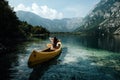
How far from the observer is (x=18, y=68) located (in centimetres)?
3366

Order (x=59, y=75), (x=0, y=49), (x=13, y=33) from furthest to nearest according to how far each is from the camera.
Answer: (x=13, y=33) < (x=0, y=49) < (x=59, y=75)

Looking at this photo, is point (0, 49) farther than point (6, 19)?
No

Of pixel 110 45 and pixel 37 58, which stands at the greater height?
pixel 110 45

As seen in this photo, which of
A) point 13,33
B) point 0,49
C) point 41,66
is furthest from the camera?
point 13,33

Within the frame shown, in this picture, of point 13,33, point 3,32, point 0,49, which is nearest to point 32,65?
point 0,49

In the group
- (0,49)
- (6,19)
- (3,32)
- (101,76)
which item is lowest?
(101,76)

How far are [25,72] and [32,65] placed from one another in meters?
4.40

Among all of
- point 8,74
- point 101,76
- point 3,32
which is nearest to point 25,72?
point 8,74

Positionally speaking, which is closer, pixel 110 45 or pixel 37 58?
pixel 37 58

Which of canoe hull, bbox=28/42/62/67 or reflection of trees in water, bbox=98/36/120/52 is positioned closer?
canoe hull, bbox=28/42/62/67

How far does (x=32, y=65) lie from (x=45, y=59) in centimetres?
403

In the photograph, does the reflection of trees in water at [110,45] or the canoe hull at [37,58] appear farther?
the reflection of trees in water at [110,45]

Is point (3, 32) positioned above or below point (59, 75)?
above

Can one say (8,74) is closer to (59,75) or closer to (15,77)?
(15,77)
